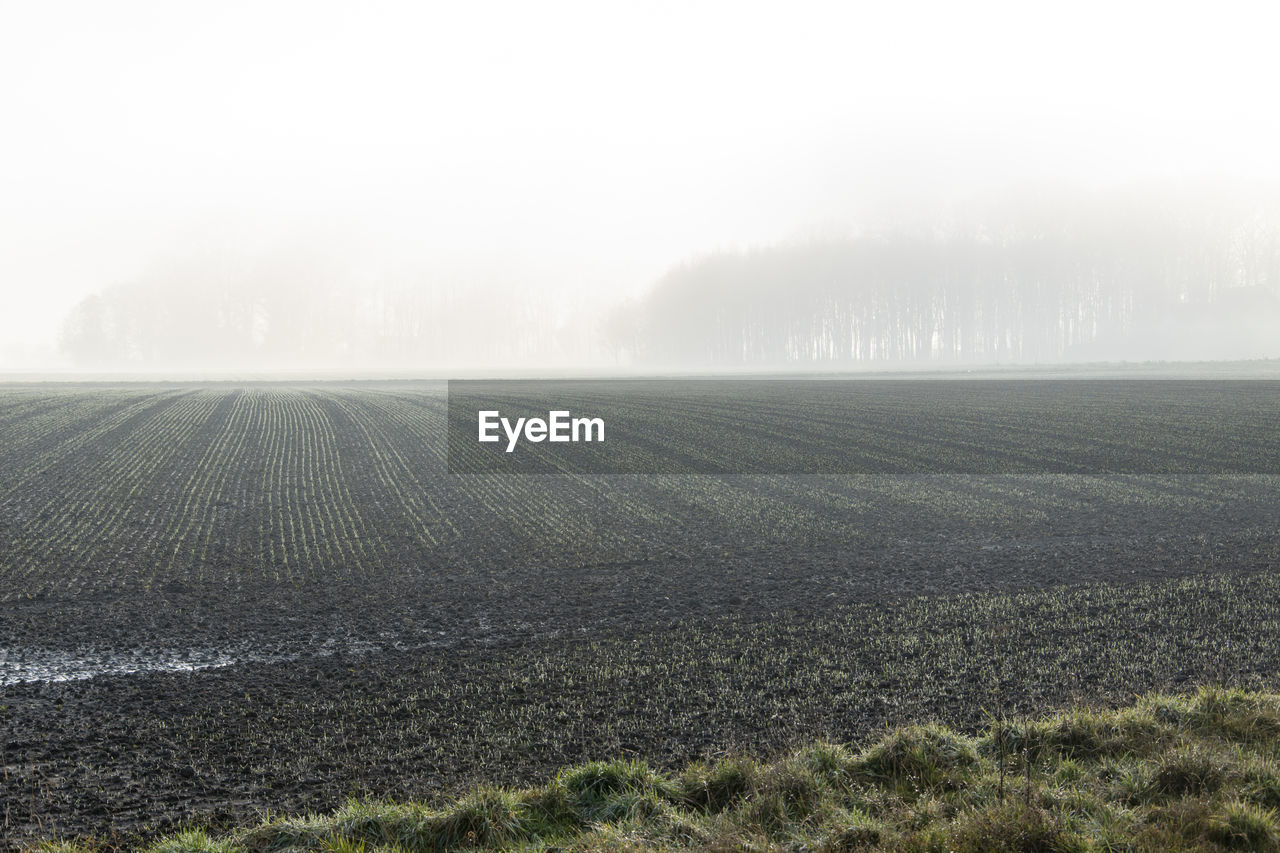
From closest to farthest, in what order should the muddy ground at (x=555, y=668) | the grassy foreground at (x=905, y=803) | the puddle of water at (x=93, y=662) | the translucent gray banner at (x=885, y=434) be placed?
the grassy foreground at (x=905, y=803) → the muddy ground at (x=555, y=668) → the puddle of water at (x=93, y=662) → the translucent gray banner at (x=885, y=434)

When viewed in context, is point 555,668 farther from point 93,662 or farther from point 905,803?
point 93,662

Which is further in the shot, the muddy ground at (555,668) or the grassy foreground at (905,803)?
the muddy ground at (555,668)

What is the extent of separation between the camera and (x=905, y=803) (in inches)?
266

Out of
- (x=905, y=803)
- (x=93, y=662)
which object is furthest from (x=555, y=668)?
(x=93, y=662)

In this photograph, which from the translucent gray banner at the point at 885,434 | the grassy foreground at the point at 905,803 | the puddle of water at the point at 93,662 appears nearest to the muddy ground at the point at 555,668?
the puddle of water at the point at 93,662

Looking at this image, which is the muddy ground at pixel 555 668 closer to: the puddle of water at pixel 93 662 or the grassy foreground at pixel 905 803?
the puddle of water at pixel 93 662

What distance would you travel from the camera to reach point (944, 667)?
415 inches

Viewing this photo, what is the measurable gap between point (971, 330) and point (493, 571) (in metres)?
154

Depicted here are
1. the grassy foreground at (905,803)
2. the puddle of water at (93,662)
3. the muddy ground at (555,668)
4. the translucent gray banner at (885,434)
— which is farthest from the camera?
the translucent gray banner at (885,434)

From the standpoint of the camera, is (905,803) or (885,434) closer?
(905,803)

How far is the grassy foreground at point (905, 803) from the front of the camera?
612cm

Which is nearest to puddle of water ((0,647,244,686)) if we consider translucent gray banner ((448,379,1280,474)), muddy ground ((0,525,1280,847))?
muddy ground ((0,525,1280,847))

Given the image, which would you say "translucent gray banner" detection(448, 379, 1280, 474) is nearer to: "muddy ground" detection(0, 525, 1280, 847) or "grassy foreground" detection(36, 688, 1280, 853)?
"muddy ground" detection(0, 525, 1280, 847)

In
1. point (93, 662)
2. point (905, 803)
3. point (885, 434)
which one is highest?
point (885, 434)
